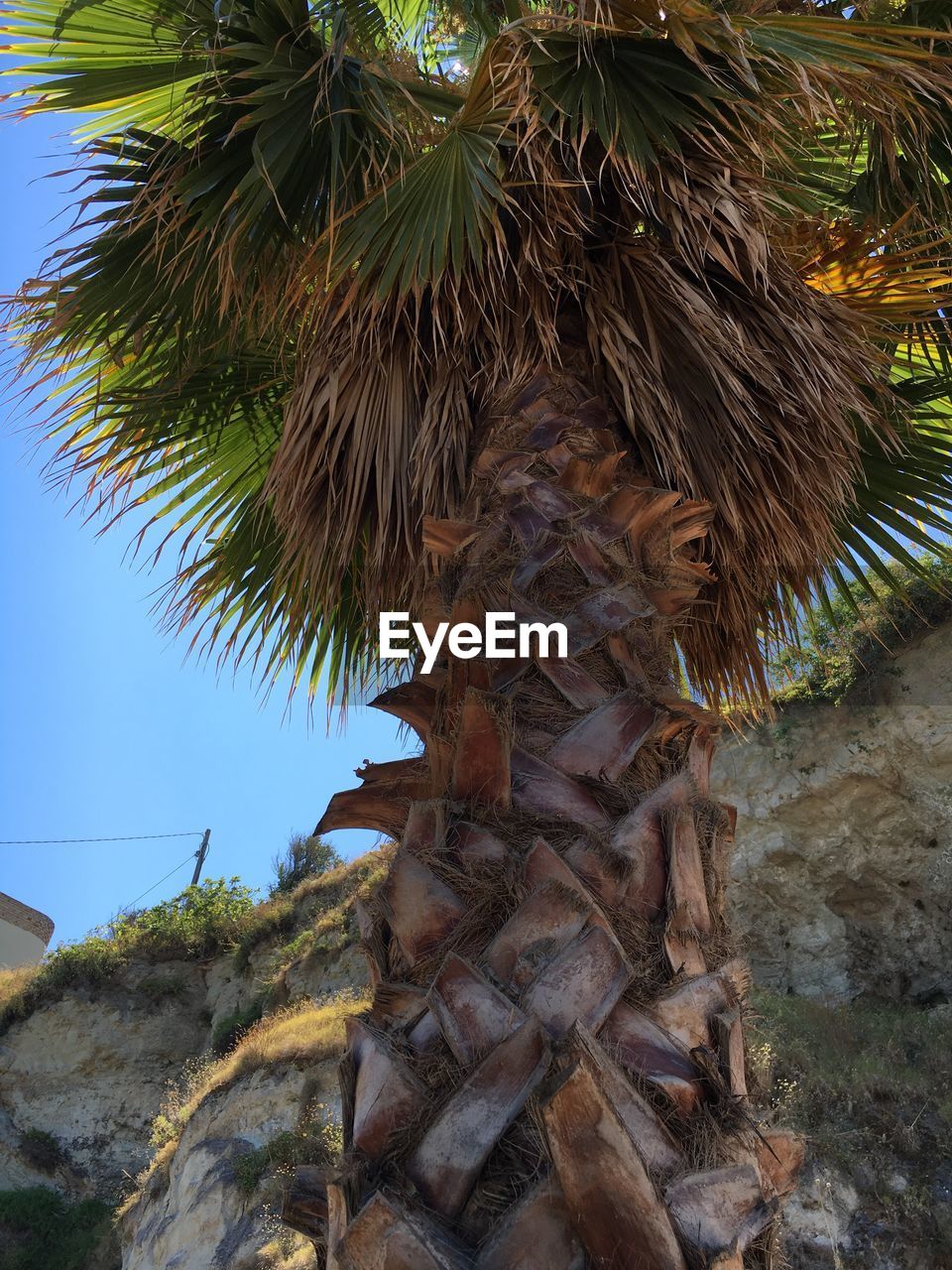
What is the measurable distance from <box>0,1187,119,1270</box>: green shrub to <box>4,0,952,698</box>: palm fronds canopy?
1483cm

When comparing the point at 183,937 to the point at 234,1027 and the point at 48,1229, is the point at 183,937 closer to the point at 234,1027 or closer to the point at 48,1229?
the point at 234,1027

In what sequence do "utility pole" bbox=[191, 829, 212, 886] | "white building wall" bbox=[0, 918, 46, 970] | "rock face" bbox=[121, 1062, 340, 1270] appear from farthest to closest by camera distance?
"utility pole" bbox=[191, 829, 212, 886] → "white building wall" bbox=[0, 918, 46, 970] → "rock face" bbox=[121, 1062, 340, 1270]

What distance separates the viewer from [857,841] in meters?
11.2

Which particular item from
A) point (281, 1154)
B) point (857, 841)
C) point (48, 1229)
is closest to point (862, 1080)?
point (857, 841)

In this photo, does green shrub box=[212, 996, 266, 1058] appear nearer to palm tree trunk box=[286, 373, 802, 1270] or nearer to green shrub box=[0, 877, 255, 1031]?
→ green shrub box=[0, 877, 255, 1031]

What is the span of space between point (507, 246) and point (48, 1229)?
17174 millimetres

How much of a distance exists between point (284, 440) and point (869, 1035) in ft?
27.3

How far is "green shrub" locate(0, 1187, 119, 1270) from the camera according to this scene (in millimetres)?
14414

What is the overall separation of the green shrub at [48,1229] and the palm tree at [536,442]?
1421 cm

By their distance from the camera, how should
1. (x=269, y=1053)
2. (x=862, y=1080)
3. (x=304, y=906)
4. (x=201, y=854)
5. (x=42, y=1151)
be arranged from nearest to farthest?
(x=862, y=1080) < (x=269, y=1053) < (x=42, y=1151) < (x=304, y=906) < (x=201, y=854)

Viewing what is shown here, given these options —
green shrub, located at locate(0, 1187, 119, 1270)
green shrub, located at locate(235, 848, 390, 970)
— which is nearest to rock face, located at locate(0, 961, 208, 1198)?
green shrub, located at locate(0, 1187, 119, 1270)

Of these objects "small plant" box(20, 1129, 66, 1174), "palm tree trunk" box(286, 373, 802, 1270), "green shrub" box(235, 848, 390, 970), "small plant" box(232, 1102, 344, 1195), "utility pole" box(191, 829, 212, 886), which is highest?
"utility pole" box(191, 829, 212, 886)

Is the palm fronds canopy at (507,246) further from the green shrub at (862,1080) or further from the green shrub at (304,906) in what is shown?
the green shrub at (304,906)

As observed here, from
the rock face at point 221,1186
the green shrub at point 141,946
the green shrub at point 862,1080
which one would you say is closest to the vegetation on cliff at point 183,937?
the green shrub at point 141,946
